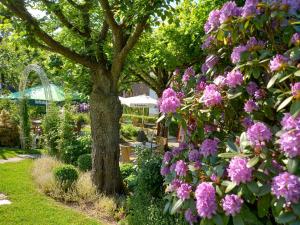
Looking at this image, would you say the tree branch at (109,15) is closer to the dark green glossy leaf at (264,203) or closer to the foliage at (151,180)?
the foliage at (151,180)

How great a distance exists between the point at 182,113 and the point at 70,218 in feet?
14.0

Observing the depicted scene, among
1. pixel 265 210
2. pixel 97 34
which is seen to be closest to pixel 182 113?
pixel 265 210

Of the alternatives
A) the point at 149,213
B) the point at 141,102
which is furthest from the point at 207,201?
the point at 141,102

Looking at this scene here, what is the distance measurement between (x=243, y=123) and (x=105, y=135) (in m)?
5.35

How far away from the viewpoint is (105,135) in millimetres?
7953

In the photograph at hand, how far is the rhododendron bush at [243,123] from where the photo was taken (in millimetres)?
2277

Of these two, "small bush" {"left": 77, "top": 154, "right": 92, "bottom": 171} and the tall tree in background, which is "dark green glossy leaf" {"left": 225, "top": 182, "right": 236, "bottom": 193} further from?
the tall tree in background

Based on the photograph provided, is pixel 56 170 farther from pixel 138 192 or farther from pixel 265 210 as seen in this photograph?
pixel 265 210

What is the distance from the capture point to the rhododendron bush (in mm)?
2277

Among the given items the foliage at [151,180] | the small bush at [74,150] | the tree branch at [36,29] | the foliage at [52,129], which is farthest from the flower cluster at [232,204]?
the foliage at [52,129]

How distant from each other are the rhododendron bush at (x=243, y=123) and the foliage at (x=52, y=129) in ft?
30.6

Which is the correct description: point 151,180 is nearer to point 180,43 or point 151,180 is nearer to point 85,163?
point 85,163

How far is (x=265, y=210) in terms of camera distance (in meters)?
2.40

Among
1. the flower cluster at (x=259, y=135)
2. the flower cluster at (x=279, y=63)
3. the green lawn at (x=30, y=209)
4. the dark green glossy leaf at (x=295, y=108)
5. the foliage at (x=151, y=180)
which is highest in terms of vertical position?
the flower cluster at (x=279, y=63)
